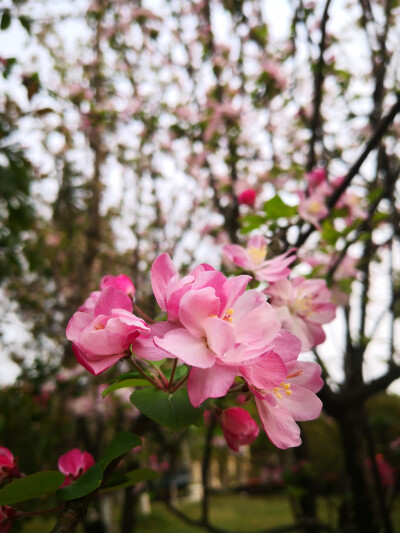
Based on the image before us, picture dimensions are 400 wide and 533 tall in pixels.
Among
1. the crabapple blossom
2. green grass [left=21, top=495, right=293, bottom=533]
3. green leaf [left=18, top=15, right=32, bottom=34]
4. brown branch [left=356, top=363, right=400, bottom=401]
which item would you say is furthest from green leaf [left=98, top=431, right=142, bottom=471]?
green grass [left=21, top=495, right=293, bottom=533]

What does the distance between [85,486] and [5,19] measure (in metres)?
1.76

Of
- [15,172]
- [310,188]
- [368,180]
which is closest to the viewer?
[310,188]

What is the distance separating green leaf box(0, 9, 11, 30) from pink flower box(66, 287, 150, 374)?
158 cm

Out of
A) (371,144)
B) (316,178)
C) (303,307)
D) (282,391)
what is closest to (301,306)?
(303,307)

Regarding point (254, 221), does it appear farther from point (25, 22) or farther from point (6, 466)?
point (25, 22)

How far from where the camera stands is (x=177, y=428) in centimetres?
53

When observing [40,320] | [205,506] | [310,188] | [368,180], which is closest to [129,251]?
[40,320]

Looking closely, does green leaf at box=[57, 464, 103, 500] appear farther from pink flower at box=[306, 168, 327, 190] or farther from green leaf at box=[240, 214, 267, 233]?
pink flower at box=[306, 168, 327, 190]

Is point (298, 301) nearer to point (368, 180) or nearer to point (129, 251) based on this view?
point (368, 180)

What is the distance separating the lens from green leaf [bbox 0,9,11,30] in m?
1.65

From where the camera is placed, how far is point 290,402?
2.02 ft

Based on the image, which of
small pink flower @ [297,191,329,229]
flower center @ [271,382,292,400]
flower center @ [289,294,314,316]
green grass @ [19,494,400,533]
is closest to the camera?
flower center @ [271,382,292,400]

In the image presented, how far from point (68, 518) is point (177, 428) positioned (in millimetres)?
173

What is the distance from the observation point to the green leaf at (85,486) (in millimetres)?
533
